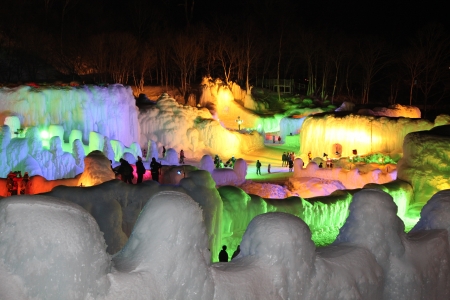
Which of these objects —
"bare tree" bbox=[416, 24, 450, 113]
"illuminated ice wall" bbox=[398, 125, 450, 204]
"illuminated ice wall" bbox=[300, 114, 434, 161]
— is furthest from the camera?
"bare tree" bbox=[416, 24, 450, 113]

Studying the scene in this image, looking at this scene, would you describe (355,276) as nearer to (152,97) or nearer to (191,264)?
(191,264)

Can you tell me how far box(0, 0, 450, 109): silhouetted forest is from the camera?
36188mm

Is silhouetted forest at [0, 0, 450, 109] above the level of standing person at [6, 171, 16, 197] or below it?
above

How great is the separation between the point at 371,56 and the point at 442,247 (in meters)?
37.2

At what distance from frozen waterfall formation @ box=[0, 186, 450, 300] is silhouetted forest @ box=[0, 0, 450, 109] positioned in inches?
1113

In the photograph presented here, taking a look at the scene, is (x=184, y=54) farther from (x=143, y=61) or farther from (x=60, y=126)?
(x=60, y=126)

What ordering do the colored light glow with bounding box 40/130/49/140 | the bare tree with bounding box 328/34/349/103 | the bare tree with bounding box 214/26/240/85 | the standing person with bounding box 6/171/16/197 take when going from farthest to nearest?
the bare tree with bounding box 328/34/349/103
the bare tree with bounding box 214/26/240/85
the colored light glow with bounding box 40/130/49/140
the standing person with bounding box 6/171/16/197

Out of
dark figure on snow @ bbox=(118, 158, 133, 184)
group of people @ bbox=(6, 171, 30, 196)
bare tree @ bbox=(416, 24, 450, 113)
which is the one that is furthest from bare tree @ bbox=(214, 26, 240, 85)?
group of people @ bbox=(6, 171, 30, 196)

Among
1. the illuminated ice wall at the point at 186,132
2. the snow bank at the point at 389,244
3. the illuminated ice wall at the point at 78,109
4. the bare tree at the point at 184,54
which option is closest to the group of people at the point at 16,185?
the illuminated ice wall at the point at 78,109

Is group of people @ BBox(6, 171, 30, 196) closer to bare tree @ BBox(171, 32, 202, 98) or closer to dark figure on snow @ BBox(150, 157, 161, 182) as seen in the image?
dark figure on snow @ BBox(150, 157, 161, 182)

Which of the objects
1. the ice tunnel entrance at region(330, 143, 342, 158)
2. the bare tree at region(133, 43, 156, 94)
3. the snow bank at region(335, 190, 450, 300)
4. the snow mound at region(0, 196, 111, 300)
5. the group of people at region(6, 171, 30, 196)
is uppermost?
the bare tree at region(133, 43, 156, 94)

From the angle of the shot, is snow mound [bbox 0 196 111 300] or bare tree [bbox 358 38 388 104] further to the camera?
bare tree [bbox 358 38 388 104]

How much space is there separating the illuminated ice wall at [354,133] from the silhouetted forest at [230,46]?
1245 centimetres

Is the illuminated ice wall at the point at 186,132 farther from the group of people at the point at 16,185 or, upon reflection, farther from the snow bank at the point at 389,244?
the snow bank at the point at 389,244
